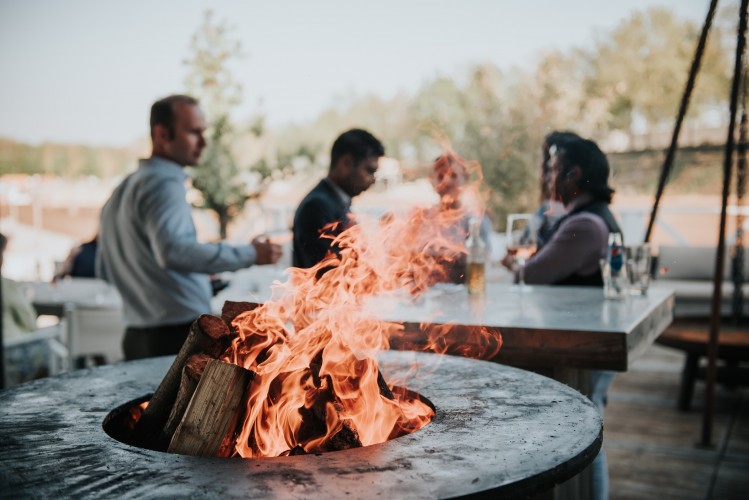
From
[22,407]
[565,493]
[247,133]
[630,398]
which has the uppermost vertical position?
[247,133]

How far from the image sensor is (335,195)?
126 inches

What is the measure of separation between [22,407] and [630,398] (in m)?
4.79

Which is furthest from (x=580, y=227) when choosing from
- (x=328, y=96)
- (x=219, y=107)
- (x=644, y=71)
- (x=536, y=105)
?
(x=644, y=71)

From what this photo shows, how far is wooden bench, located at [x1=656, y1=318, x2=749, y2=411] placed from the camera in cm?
446

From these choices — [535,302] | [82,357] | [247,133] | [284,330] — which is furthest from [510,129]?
[284,330]

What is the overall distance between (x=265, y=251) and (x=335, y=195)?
16.5 inches

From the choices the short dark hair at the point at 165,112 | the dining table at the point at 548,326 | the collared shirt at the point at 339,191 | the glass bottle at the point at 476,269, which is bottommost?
the dining table at the point at 548,326

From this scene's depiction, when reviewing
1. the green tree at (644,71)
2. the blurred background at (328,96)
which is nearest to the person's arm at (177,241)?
the blurred background at (328,96)

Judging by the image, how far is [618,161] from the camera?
627 inches

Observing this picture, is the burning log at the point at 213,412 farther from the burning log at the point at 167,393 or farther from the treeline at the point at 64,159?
the treeline at the point at 64,159

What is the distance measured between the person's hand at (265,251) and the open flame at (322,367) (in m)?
0.83

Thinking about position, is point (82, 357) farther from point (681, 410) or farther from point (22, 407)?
point (681, 410)

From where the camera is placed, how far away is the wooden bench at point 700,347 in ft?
14.6

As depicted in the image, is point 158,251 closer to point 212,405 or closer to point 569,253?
point 212,405
